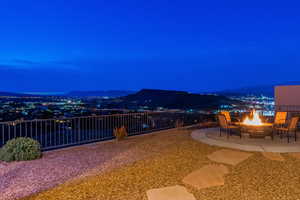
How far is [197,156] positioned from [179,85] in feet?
247

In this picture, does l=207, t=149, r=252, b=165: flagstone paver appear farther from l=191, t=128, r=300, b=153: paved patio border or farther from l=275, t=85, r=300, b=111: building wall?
l=275, t=85, r=300, b=111: building wall

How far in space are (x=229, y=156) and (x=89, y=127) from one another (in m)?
4.33

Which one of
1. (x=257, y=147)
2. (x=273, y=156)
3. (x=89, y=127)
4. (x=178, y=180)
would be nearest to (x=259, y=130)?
(x=257, y=147)

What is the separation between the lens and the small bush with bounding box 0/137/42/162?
4754mm

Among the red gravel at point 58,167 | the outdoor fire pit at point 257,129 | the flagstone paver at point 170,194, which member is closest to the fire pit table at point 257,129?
the outdoor fire pit at point 257,129

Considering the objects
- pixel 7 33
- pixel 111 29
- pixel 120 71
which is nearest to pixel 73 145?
pixel 111 29

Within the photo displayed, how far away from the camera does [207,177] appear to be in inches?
140

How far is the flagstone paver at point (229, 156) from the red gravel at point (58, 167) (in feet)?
5.50

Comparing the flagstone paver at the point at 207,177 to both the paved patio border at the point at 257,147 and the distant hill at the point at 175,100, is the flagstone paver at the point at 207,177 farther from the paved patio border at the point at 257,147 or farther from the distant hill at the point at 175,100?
the distant hill at the point at 175,100

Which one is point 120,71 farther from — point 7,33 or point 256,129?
point 256,129

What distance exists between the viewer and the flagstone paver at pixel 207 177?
3.26 m

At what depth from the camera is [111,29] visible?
1544 inches

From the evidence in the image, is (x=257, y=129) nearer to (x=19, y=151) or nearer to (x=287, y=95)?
(x=19, y=151)

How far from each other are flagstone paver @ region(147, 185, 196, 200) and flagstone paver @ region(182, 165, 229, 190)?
0.87ft
